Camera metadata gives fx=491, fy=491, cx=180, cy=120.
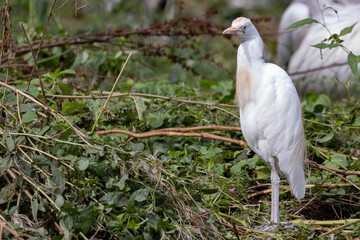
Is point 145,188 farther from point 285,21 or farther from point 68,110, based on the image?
point 285,21

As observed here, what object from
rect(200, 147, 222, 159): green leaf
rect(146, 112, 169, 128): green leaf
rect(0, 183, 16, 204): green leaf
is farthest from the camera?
rect(146, 112, 169, 128): green leaf

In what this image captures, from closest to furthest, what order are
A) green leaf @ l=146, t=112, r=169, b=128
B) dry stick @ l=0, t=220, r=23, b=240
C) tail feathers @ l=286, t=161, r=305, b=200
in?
dry stick @ l=0, t=220, r=23, b=240 < tail feathers @ l=286, t=161, r=305, b=200 < green leaf @ l=146, t=112, r=169, b=128

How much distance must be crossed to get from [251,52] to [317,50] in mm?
2315

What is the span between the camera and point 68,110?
2.29m

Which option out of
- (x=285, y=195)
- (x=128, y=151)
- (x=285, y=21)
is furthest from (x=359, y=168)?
(x=285, y=21)

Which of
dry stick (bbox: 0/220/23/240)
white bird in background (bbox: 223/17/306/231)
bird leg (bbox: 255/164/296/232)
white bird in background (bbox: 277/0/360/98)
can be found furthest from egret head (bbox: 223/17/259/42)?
white bird in background (bbox: 277/0/360/98)

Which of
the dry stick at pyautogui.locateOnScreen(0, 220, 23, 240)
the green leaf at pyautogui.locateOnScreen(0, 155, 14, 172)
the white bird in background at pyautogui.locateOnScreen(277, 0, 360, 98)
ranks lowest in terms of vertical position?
the white bird in background at pyautogui.locateOnScreen(277, 0, 360, 98)

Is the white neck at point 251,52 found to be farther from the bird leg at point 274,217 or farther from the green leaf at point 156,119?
the green leaf at point 156,119

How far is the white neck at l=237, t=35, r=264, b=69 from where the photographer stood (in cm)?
200

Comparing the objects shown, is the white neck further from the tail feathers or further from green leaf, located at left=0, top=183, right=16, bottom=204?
green leaf, located at left=0, top=183, right=16, bottom=204

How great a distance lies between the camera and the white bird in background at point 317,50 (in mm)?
3785

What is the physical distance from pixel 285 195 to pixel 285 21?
261 centimetres

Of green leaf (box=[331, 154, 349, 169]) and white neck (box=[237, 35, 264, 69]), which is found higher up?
white neck (box=[237, 35, 264, 69])

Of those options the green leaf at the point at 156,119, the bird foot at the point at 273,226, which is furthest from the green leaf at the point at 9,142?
the bird foot at the point at 273,226
